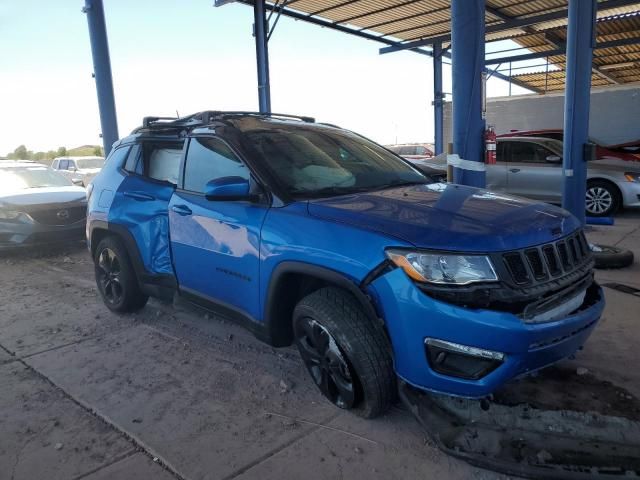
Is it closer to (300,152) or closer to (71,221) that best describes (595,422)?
(300,152)

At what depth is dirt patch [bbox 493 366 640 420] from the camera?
2.75 metres

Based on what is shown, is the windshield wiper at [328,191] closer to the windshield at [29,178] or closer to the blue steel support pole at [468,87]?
the blue steel support pole at [468,87]

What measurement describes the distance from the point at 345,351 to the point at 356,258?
52 cm

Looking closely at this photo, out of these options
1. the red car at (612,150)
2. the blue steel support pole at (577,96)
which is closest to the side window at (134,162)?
the blue steel support pole at (577,96)

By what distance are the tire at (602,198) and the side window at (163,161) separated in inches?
321

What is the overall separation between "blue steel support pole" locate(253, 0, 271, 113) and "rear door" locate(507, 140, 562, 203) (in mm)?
6244

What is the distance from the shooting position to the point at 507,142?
33.2 ft

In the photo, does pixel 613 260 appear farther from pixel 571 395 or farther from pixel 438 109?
pixel 438 109

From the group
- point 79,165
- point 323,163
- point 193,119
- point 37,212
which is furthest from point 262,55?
point 323,163

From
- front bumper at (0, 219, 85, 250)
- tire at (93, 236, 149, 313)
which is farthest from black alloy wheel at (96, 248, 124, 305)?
front bumper at (0, 219, 85, 250)

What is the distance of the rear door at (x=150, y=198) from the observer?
13.1 ft

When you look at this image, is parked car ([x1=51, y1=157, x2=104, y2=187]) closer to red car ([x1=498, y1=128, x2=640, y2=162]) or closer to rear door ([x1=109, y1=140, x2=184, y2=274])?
red car ([x1=498, y1=128, x2=640, y2=162])

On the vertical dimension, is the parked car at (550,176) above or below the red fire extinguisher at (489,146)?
below

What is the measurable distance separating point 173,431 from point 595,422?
88.8 inches
